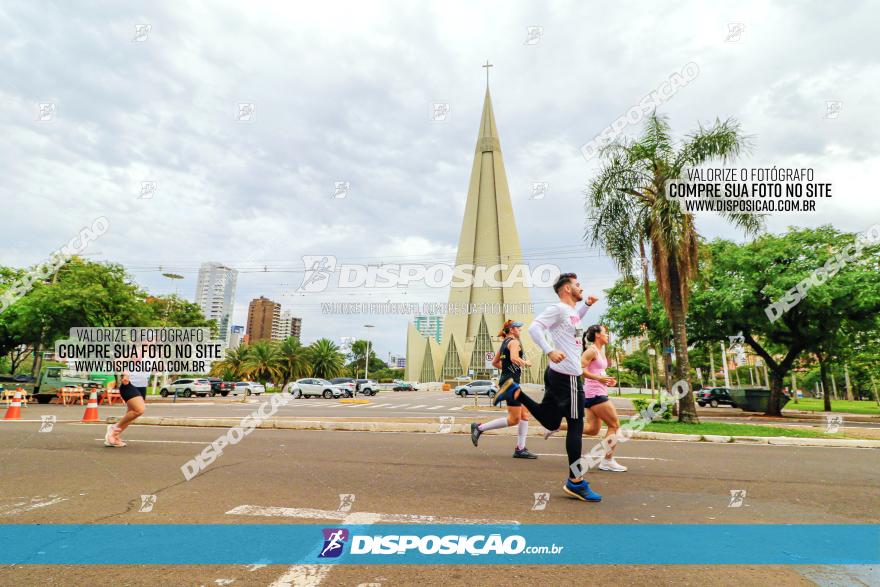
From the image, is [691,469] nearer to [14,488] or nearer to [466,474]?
[466,474]

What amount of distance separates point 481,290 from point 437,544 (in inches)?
3303

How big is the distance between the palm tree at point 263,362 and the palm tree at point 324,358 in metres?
5.34

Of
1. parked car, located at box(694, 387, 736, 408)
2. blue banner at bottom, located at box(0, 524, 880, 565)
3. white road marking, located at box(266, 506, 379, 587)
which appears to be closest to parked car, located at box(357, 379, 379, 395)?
parked car, located at box(694, 387, 736, 408)

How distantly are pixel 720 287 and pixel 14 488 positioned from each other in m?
20.7

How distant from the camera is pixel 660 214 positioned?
1261 centimetres

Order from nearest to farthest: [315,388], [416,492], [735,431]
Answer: [416,492] < [735,431] < [315,388]

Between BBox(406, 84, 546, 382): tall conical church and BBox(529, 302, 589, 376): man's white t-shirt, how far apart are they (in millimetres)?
76101

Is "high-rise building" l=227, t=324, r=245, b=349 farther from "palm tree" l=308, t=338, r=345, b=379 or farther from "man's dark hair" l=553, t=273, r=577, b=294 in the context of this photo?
"man's dark hair" l=553, t=273, r=577, b=294

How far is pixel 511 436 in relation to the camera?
9.27 m

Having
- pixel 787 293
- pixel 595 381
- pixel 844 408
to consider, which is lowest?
pixel 844 408

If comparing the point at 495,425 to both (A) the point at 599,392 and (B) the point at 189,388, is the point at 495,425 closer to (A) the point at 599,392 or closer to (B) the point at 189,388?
(A) the point at 599,392

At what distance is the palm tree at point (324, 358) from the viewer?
2073 inches

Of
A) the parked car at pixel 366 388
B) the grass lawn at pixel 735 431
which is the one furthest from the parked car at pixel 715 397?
the parked car at pixel 366 388

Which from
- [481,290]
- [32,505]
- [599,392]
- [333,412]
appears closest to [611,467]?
[599,392]
